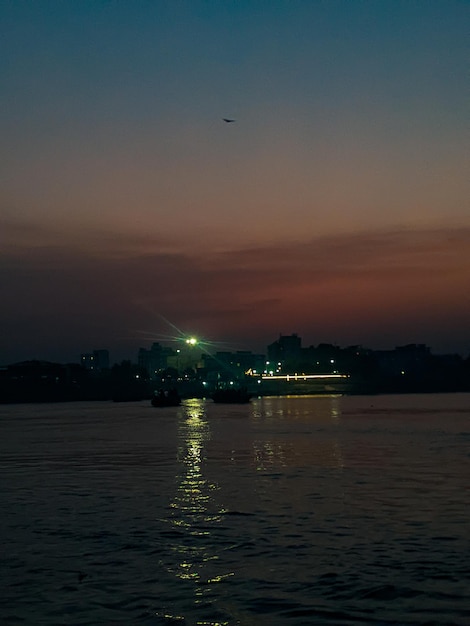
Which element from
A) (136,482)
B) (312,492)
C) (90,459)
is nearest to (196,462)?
(90,459)

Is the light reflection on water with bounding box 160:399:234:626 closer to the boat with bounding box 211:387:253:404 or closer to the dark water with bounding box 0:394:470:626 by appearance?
the dark water with bounding box 0:394:470:626

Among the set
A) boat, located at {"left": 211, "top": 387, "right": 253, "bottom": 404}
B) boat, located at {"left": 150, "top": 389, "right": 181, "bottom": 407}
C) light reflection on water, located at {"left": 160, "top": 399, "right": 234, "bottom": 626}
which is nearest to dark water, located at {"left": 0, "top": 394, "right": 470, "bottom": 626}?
light reflection on water, located at {"left": 160, "top": 399, "right": 234, "bottom": 626}

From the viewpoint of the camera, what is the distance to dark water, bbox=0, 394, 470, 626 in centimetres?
1656

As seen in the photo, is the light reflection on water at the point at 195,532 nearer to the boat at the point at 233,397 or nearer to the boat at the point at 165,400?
the boat at the point at 165,400

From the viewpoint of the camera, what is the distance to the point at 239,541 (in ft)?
75.2

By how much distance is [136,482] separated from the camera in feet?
121

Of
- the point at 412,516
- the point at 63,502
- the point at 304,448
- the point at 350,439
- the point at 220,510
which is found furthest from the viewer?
the point at 350,439

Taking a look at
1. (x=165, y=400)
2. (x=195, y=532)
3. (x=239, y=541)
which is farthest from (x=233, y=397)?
(x=239, y=541)

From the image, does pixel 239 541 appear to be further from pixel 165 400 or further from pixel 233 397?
pixel 233 397

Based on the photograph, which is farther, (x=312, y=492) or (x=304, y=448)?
(x=304, y=448)

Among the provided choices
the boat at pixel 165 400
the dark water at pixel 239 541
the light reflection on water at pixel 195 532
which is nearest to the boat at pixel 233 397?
the boat at pixel 165 400

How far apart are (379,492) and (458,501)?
12.1ft

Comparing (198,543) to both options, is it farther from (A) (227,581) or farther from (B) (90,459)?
(B) (90,459)

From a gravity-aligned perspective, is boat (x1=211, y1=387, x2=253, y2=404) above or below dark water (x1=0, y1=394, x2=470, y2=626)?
above
